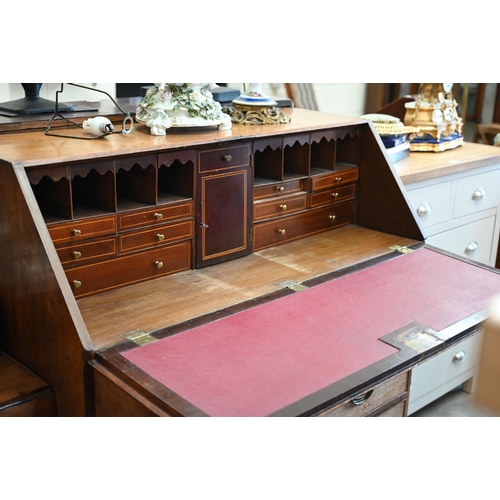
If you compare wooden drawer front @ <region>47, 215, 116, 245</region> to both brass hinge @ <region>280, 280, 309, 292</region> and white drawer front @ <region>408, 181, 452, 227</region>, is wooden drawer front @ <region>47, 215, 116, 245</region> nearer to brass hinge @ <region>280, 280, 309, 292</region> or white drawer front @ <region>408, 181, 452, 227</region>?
brass hinge @ <region>280, 280, 309, 292</region>

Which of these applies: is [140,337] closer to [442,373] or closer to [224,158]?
[224,158]

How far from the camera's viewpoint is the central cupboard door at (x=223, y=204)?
1782mm

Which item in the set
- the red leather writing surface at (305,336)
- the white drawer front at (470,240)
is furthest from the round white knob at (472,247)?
the red leather writing surface at (305,336)

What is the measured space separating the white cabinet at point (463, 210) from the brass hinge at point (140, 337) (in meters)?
1.27

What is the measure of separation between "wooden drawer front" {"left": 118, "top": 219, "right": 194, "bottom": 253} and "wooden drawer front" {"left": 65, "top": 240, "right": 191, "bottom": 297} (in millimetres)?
20

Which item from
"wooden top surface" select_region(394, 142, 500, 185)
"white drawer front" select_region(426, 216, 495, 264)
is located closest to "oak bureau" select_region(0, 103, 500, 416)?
"wooden top surface" select_region(394, 142, 500, 185)

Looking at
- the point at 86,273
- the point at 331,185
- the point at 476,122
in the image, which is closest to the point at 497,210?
the point at 331,185

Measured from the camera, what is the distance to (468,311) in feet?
5.32

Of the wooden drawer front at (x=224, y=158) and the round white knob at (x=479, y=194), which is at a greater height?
the wooden drawer front at (x=224, y=158)

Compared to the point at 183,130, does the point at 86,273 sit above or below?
below

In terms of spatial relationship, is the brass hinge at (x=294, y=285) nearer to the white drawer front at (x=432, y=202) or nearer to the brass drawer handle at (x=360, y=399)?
the brass drawer handle at (x=360, y=399)

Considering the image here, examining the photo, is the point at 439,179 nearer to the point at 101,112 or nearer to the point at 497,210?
the point at 497,210

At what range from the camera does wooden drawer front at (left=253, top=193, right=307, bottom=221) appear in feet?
6.42
